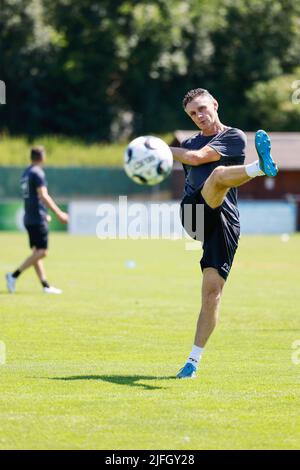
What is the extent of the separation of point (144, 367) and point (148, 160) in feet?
6.96

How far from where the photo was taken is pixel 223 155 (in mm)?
8953

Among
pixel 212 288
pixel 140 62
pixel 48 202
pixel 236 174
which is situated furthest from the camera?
pixel 140 62

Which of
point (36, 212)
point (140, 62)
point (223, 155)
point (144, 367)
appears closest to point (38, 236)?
point (36, 212)

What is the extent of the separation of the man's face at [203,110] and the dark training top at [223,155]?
0.46ft

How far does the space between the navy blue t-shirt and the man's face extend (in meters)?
7.63

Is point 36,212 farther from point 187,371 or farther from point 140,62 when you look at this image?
point 140,62

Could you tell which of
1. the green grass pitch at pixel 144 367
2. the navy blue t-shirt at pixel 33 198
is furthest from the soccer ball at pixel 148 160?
the navy blue t-shirt at pixel 33 198

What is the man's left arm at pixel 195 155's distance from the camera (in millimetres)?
8734

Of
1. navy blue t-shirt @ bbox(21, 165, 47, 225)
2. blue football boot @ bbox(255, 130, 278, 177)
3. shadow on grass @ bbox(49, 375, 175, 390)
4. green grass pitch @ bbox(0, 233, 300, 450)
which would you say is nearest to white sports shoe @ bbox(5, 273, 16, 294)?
green grass pitch @ bbox(0, 233, 300, 450)

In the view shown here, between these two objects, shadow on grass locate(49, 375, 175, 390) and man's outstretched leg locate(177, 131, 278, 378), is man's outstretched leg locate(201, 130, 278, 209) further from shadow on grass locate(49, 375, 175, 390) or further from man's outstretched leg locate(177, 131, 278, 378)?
shadow on grass locate(49, 375, 175, 390)

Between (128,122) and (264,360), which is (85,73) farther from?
(264,360)

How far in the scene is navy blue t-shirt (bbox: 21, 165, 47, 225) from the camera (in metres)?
16.5

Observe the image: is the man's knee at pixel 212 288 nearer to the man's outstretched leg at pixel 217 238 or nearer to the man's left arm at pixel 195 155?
the man's outstretched leg at pixel 217 238
